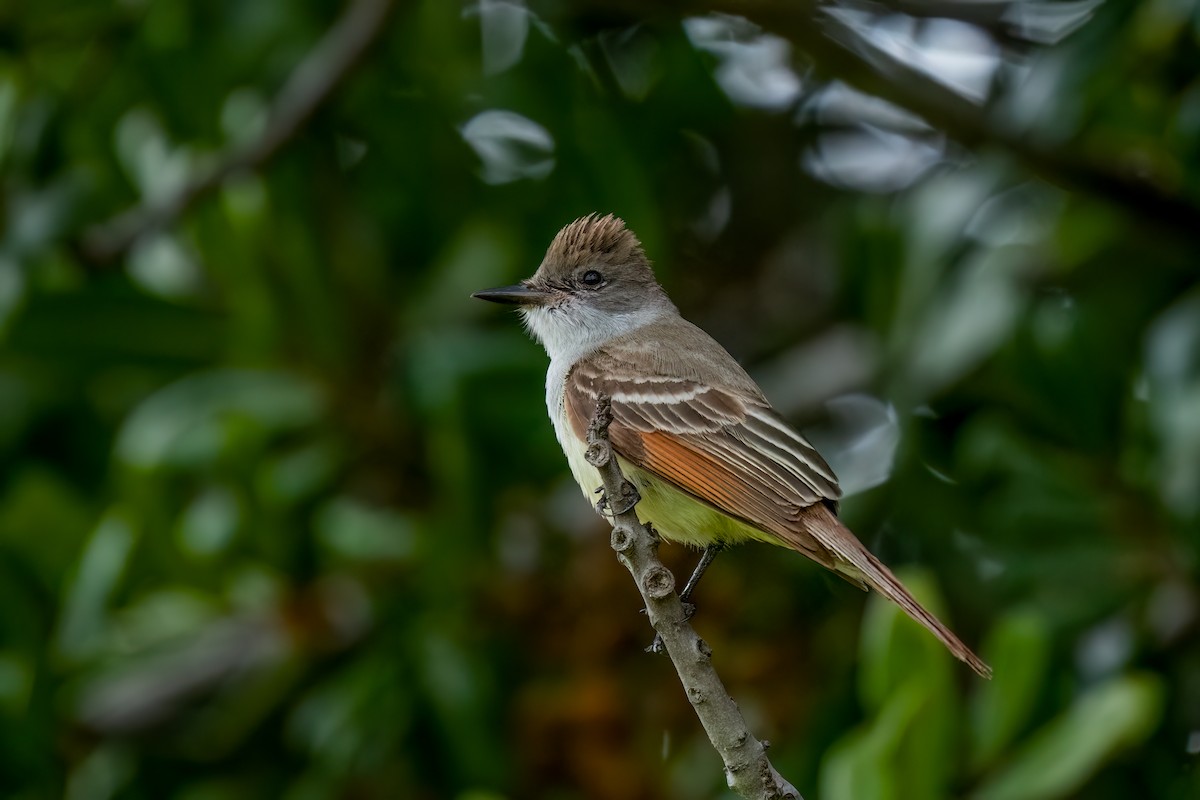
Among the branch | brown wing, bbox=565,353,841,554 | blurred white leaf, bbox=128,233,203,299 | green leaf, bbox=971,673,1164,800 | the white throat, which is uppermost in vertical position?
the branch

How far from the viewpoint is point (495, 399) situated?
4.54 meters

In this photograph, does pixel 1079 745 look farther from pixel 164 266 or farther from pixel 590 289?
pixel 164 266

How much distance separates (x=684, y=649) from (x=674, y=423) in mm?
1054

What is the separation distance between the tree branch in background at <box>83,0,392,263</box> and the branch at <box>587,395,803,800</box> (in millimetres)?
2353

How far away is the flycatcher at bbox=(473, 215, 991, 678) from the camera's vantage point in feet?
11.0

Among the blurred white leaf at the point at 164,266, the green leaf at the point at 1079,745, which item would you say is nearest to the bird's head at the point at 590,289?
the blurred white leaf at the point at 164,266

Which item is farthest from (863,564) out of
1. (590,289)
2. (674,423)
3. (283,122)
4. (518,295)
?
(283,122)

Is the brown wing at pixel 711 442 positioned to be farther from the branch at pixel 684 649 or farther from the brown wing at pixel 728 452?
the branch at pixel 684 649

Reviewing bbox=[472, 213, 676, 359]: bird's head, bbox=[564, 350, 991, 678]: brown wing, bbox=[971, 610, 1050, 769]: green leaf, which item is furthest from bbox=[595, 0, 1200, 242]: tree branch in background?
bbox=[971, 610, 1050, 769]: green leaf

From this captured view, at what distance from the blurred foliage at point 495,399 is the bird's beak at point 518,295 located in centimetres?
34

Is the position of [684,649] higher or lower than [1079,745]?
higher

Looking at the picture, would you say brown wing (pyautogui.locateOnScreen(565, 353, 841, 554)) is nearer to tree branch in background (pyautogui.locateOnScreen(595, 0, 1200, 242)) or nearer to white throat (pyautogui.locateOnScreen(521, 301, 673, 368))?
white throat (pyautogui.locateOnScreen(521, 301, 673, 368))

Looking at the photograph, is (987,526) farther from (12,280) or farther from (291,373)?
(12,280)

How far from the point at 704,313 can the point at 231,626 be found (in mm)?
2092
